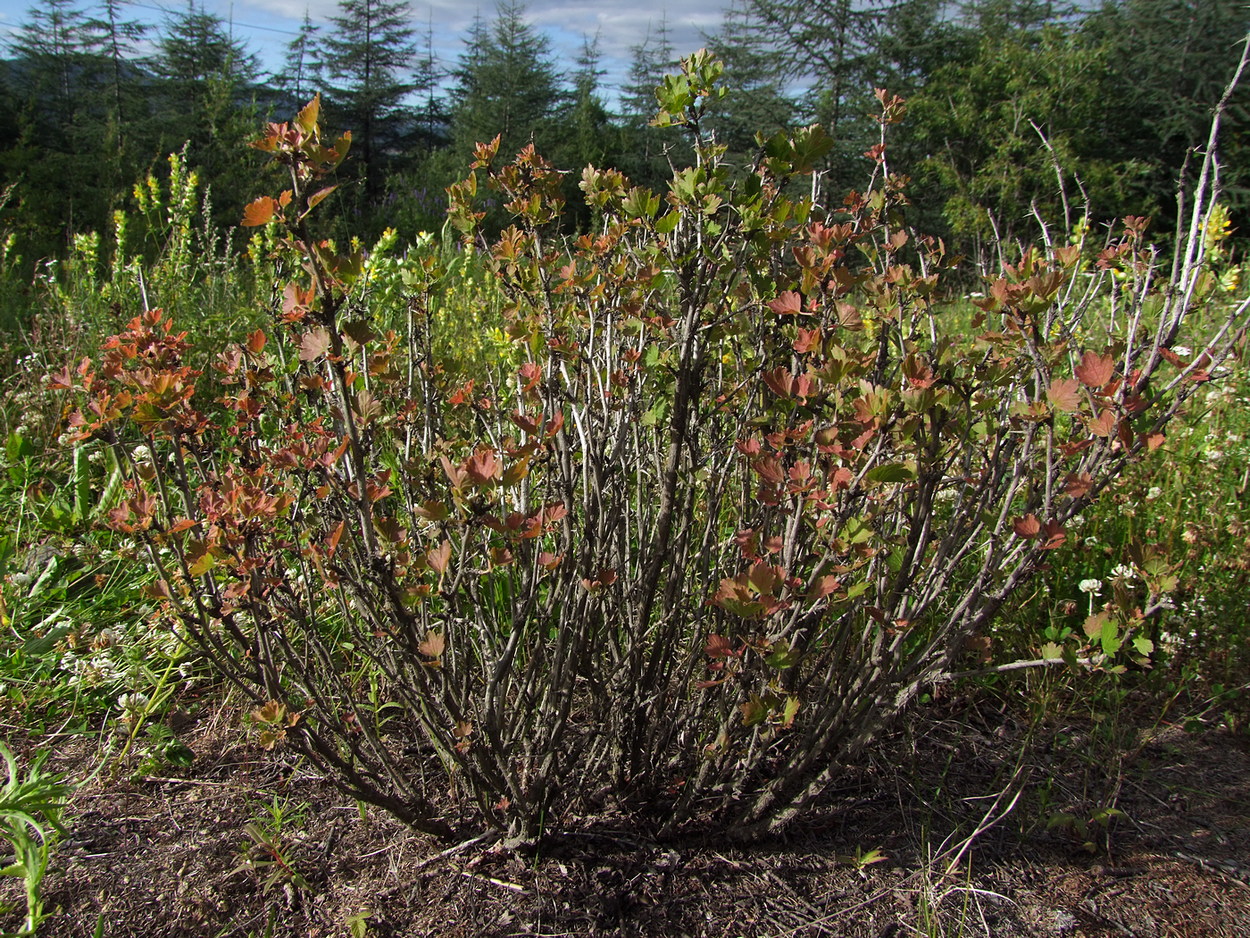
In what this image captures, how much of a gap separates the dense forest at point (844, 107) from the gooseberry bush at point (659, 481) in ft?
34.3

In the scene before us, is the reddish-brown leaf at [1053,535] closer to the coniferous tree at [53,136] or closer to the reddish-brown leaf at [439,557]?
the reddish-brown leaf at [439,557]

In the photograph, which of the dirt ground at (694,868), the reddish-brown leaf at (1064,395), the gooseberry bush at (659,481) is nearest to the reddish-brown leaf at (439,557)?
the gooseberry bush at (659,481)

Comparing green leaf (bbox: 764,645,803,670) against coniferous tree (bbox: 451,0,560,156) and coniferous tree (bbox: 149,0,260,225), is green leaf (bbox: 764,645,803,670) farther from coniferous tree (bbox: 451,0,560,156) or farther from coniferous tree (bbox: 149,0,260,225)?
coniferous tree (bbox: 451,0,560,156)

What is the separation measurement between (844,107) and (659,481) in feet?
66.3

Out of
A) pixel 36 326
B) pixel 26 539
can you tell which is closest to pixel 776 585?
pixel 26 539

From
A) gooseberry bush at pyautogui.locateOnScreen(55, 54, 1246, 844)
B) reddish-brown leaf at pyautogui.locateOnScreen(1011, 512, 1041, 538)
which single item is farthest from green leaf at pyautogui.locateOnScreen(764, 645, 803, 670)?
reddish-brown leaf at pyautogui.locateOnScreen(1011, 512, 1041, 538)

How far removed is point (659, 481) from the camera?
1.58 metres

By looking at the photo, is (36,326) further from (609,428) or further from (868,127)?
(868,127)

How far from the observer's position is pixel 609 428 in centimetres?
144

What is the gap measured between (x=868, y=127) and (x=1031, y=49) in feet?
12.0

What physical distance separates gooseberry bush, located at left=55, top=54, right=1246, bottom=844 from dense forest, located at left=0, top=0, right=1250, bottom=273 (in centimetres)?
1045

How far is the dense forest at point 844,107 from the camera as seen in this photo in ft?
44.3

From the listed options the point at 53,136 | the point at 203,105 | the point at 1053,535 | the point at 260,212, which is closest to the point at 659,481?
the point at 1053,535

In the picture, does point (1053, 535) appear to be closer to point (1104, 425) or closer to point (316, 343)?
point (1104, 425)
